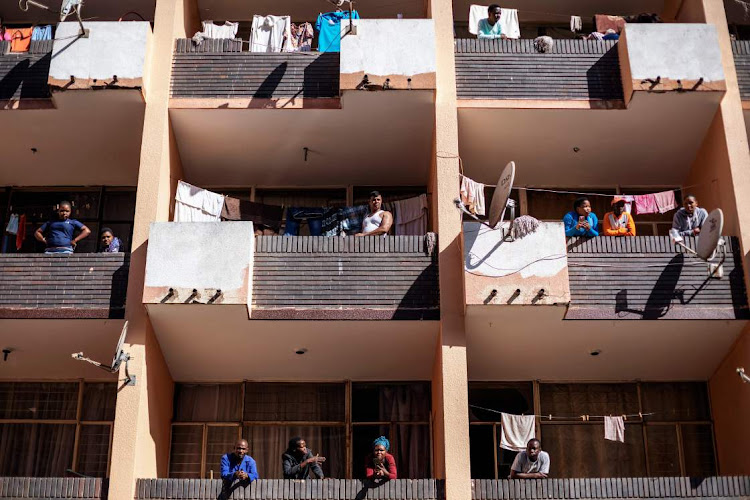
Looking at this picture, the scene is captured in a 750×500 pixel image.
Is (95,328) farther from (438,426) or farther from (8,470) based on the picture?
(438,426)

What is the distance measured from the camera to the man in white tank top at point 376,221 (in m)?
17.8

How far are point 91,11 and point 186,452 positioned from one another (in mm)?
8819

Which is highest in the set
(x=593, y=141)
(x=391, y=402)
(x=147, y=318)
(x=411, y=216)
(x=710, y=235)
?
(x=593, y=141)

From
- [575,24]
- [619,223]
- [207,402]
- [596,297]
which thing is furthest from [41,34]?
[596,297]

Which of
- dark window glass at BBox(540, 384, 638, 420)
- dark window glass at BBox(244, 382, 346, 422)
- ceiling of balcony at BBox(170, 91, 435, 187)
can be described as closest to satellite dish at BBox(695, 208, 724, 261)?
dark window glass at BBox(540, 384, 638, 420)

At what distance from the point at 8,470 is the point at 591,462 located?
9.76 metres

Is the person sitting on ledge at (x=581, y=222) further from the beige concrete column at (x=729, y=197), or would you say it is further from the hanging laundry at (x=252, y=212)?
the hanging laundry at (x=252, y=212)

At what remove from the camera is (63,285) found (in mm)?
17031

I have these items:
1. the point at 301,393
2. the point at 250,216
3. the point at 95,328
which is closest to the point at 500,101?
the point at 250,216

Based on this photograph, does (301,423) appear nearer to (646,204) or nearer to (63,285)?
(63,285)

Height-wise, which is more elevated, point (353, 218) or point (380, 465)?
point (353, 218)

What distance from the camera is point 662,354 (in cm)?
1795

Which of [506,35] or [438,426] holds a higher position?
[506,35]

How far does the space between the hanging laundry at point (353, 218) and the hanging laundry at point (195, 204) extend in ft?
6.86
